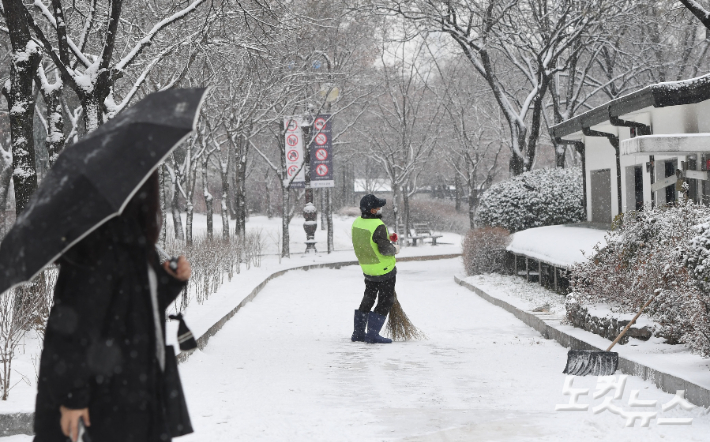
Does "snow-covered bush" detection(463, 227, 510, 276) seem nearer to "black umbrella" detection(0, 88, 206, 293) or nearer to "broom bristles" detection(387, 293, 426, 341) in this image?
"broom bristles" detection(387, 293, 426, 341)

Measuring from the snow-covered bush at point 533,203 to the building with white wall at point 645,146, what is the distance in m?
0.59

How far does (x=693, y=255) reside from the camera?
672cm

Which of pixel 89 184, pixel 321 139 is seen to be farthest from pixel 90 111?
pixel 321 139

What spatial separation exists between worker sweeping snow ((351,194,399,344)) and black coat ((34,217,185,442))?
715 cm

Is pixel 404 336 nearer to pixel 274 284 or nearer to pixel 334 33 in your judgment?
pixel 274 284

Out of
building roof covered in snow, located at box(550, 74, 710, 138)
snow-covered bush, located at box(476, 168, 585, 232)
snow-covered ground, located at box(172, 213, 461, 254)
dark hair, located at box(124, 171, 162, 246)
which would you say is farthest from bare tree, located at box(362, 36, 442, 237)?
dark hair, located at box(124, 171, 162, 246)

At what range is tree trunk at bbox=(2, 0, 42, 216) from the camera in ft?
32.0

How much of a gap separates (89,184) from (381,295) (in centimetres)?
762

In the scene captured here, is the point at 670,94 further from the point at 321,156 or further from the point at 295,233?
the point at 295,233

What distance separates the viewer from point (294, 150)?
102ft

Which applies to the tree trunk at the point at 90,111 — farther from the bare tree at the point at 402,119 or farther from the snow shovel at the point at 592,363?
the bare tree at the point at 402,119

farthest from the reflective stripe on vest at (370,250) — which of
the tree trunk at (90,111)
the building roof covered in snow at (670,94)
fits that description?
the building roof covered in snow at (670,94)

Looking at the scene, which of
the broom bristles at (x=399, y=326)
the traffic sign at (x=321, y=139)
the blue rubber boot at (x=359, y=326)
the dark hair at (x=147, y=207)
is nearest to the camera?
the dark hair at (x=147, y=207)

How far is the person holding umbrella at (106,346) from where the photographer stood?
3135 millimetres
